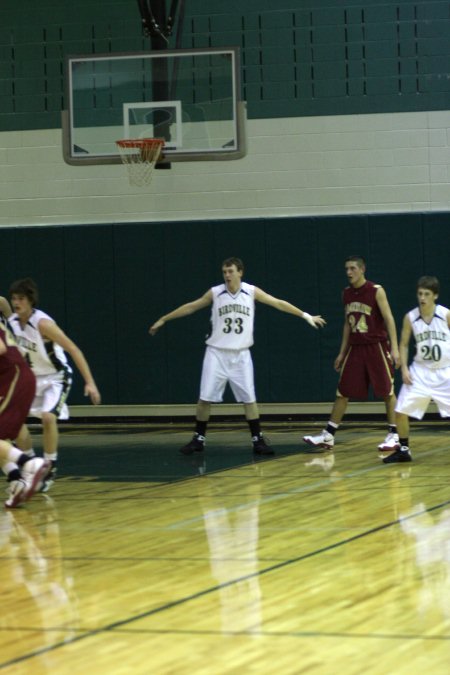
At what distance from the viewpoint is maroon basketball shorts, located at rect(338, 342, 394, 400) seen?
12.2 m

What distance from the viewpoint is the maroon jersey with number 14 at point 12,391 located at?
28.5ft

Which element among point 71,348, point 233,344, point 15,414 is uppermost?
point 71,348

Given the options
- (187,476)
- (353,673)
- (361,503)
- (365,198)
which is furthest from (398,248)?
(353,673)

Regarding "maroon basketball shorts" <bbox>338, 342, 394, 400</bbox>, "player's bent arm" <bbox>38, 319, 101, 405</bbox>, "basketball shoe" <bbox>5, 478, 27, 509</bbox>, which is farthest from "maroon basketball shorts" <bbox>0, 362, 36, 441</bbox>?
"maroon basketball shorts" <bbox>338, 342, 394, 400</bbox>

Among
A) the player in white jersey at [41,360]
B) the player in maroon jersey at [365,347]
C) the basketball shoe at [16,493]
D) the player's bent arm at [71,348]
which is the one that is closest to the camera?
the basketball shoe at [16,493]

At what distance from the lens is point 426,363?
10.8m

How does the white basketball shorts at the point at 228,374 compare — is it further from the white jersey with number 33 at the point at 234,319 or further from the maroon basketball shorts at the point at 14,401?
the maroon basketball shorts at the point at 14,401

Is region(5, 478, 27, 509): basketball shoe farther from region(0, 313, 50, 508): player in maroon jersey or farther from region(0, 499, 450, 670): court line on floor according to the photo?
region(0, 499, 450, 670): court line on floor

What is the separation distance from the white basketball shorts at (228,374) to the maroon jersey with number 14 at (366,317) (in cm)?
110

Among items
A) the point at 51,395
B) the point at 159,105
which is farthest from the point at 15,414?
the point at 159,105

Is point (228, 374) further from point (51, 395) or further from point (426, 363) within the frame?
point (51, 395)

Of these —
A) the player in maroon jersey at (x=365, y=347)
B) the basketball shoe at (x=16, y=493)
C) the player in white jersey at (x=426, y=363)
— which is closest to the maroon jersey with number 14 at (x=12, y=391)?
the basketball shoe at (x=16, y=493)

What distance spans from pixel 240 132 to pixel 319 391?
363 centimetres

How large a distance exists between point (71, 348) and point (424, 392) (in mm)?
3108
